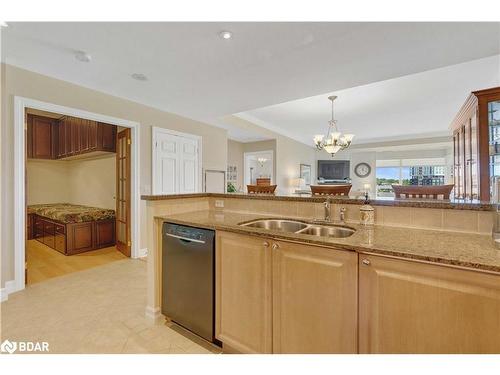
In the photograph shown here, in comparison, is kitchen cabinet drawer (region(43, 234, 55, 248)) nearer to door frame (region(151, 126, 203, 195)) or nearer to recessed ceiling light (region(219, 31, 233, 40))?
door frame (region(151, 126, 203, 195))

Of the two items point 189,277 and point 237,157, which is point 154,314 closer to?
point 189,277

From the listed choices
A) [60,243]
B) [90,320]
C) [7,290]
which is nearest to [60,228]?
[60,243]

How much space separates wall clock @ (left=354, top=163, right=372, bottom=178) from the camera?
27.8ft

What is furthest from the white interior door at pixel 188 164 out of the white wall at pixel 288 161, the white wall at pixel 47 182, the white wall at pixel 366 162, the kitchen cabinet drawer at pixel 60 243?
the white wall at pixel 366 162

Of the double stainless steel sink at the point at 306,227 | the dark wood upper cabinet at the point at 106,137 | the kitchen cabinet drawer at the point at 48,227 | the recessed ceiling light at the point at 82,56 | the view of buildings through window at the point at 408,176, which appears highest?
the recessed ceiling light at the point at 82,56

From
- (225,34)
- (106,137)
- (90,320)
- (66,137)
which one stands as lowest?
(90,320)

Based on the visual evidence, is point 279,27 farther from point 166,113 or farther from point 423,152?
point 423,152

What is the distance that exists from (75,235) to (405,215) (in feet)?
14.5

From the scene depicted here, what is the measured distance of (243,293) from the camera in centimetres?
141

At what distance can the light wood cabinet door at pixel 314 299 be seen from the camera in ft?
3.60

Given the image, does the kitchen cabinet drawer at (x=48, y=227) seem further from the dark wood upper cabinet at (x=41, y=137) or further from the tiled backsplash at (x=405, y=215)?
the tiled backsplash at (x=405, y=215)

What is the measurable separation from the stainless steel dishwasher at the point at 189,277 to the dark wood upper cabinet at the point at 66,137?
9.94 ft

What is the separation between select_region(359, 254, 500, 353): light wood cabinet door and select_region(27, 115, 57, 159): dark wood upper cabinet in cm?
596

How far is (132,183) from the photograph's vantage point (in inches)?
138
